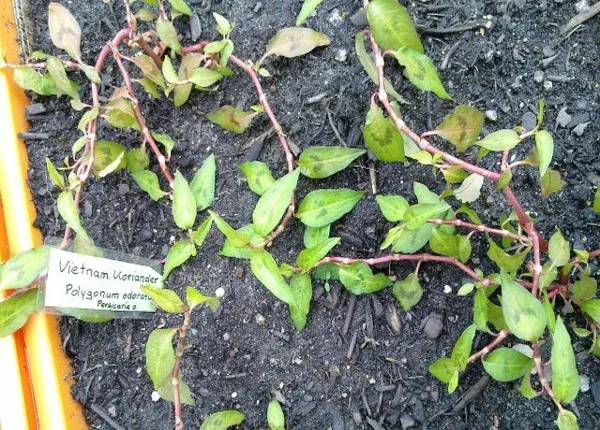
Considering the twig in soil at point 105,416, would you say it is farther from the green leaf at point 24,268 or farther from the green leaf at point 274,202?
the green leaf at point 274,202

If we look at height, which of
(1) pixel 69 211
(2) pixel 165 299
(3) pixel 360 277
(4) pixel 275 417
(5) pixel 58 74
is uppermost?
(5) pixel 58 74

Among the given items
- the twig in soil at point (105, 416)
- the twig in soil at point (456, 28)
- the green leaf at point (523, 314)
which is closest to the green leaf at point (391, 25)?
the twig in soil at point (456, 28)

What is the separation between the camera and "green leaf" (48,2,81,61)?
1144 millimetres

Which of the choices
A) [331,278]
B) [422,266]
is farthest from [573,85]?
[331,278]

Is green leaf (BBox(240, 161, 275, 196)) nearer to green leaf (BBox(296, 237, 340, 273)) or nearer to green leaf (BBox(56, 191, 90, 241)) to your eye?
green leaf (BBox(296, 237, 340, 273))

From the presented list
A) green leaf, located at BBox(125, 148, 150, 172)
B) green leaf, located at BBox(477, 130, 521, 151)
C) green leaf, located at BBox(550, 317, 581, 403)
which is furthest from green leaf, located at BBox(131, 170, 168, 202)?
green leaf, located at BBox(550, 317, 581, 403)

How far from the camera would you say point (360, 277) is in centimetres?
105

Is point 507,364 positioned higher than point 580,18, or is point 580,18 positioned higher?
point 580,18

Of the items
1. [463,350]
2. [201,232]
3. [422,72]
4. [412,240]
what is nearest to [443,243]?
[412,240]

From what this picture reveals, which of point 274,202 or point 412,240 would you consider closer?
point 274,202

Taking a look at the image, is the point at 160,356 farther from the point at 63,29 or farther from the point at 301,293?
the point at 63,29

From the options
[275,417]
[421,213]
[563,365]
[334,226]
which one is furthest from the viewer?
[334,226]

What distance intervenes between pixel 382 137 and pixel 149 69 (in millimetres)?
429

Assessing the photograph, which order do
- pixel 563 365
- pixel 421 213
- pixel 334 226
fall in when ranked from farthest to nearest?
pixel 334 226 → pixel 421 213 → pixel 563 365
